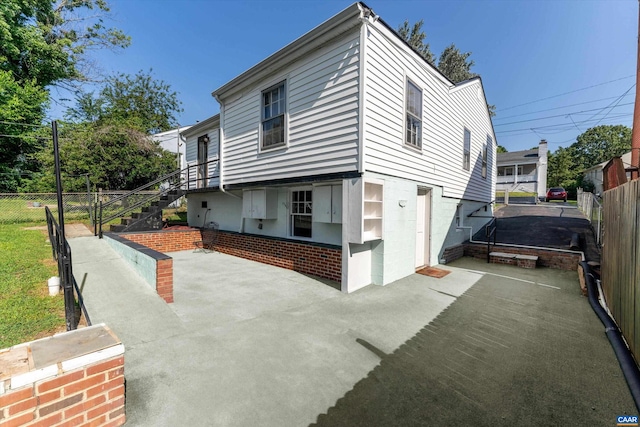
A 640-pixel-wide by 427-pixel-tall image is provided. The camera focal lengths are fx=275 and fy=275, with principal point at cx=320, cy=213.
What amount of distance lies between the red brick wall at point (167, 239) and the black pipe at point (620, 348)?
36.2 ft

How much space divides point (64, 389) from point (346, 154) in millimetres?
4998

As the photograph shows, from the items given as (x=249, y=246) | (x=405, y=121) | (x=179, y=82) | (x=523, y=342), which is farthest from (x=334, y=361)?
(x=179, y=82)

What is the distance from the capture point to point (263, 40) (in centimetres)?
1578

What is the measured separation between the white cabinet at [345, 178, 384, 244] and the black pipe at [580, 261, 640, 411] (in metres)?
3.62

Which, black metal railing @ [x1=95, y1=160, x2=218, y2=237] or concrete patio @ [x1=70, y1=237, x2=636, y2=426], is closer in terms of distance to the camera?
concrete patio @ [x1=70, y1=237, x2=636, y2=426]

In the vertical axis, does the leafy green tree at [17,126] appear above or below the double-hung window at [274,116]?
above

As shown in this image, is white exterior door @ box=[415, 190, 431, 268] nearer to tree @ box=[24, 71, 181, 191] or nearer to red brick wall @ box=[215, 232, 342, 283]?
red brick wall @ box=[215, 232, 342, 283]

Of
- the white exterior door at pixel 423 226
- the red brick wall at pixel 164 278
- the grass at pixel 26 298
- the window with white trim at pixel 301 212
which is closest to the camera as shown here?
the grass at pixel 26 298

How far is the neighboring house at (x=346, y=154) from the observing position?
554 centimetres

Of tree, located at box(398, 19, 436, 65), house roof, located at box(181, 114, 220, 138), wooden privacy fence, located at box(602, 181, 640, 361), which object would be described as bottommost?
wooden privacy fence, located at box(602, 181, 640, 361)

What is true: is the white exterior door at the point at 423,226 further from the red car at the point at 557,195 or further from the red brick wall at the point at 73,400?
the red car at the point at 557,195

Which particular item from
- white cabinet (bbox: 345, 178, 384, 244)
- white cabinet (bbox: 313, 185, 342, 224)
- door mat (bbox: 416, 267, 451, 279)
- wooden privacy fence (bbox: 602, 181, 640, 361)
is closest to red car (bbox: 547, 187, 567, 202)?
door mat (bbox: 416, 267, 451, 279)

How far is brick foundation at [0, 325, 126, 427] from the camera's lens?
1.61 meters

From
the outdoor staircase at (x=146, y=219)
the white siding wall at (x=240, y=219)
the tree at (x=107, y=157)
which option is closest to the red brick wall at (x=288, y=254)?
the white siding wall at (x=240, y=219)
